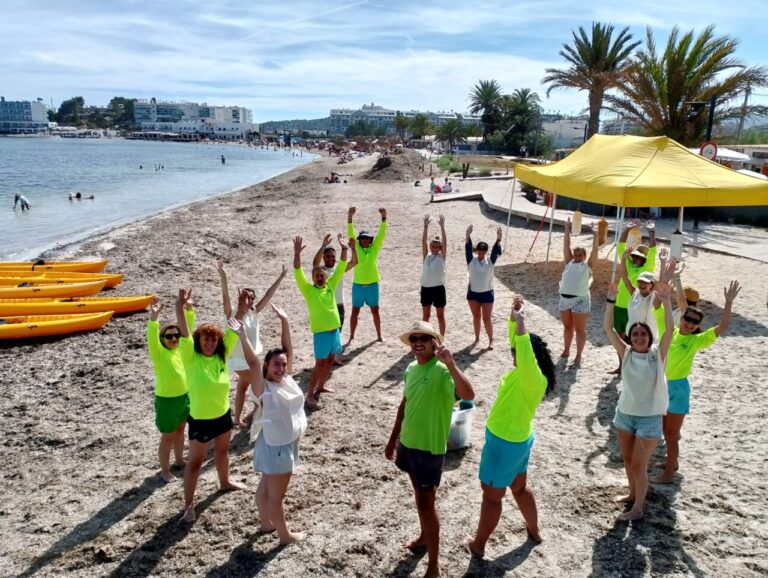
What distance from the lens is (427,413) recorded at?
3.53 meters

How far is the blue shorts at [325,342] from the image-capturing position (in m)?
6.25

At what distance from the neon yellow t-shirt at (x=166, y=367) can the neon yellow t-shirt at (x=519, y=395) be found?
2726 millimetres

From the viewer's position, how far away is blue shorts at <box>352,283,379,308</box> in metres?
8.33

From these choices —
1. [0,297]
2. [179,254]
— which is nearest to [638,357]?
[0,297]

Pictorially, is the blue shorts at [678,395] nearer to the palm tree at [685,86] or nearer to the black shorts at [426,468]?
the black shorts at [426,468]

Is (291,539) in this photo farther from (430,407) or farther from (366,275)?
(366,275)

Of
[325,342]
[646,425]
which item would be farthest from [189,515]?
[646,425]

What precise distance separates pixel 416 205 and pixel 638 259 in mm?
19456

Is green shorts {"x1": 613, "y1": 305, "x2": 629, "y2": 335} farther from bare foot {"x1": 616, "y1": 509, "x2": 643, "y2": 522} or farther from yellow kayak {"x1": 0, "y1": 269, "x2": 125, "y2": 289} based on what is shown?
yellow kayak {"x1": 0, "y1": 269, "x2": 125, "y2": 289}

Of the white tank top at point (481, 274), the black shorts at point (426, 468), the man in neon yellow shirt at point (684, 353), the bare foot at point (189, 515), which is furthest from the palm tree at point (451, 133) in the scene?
the black shorts at point (426, 468)

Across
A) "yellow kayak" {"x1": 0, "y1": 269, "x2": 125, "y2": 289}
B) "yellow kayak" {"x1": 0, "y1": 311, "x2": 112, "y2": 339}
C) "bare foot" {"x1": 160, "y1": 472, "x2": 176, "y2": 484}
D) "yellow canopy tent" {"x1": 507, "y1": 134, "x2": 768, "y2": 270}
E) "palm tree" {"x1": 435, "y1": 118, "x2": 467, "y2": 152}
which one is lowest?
"bare foot" {"x1": 160, "y1": 472, "x2": 176, "y2": 484}

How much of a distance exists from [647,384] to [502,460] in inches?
51.1

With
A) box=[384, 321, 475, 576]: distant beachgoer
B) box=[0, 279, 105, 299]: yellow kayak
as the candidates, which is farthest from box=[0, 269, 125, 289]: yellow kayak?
box=[384, 321, 475, 576]: distant beachgoer

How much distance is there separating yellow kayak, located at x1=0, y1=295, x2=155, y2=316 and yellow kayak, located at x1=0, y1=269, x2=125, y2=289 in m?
1.39
